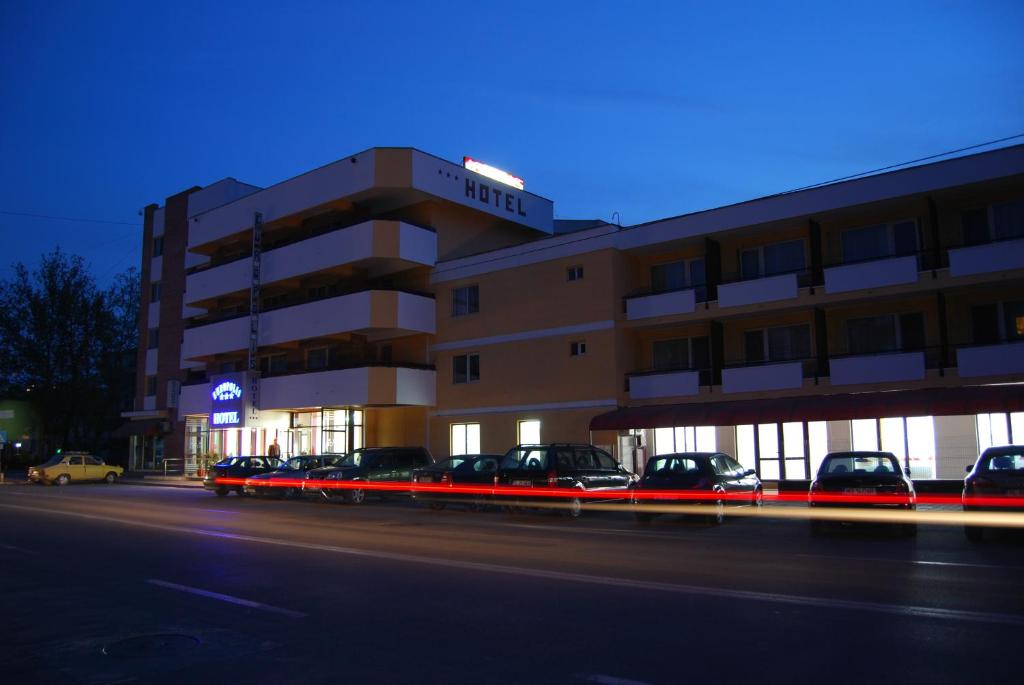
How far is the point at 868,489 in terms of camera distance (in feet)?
55.1

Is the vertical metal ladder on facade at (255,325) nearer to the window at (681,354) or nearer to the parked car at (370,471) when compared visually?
the parked car at (370,471)

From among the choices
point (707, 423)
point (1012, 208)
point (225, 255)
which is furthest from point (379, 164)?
point (1012, 208)

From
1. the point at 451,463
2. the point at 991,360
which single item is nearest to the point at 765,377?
the point at 991,360

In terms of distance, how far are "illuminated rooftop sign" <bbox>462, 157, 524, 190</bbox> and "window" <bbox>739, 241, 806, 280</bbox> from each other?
14.7 m

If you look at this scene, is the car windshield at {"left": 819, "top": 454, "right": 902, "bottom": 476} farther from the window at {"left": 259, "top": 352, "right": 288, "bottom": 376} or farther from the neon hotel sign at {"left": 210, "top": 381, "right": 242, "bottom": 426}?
the window at {"left": 259, "top": 352, "right": 288, "bottom": 376}

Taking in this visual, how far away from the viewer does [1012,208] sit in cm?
2522

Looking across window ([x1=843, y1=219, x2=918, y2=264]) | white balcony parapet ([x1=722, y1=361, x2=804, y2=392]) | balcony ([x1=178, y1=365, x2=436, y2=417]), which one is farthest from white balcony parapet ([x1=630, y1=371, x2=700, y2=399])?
balcony ([x1=178, y1=365, x2=436, y2=417])

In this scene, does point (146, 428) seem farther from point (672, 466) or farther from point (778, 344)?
point (672, 466)

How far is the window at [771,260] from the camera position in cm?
2891

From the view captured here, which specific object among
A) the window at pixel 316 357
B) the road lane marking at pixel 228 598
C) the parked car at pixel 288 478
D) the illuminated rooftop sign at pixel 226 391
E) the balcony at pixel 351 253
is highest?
the balcony at pixel 351 253

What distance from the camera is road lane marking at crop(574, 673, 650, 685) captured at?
6035 mm

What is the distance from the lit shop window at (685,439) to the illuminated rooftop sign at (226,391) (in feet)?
70.4

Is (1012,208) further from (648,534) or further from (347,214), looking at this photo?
(347,214)

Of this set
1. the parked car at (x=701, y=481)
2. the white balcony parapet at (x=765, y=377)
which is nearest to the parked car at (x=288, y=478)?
the parked car at (x=701, y=481)
